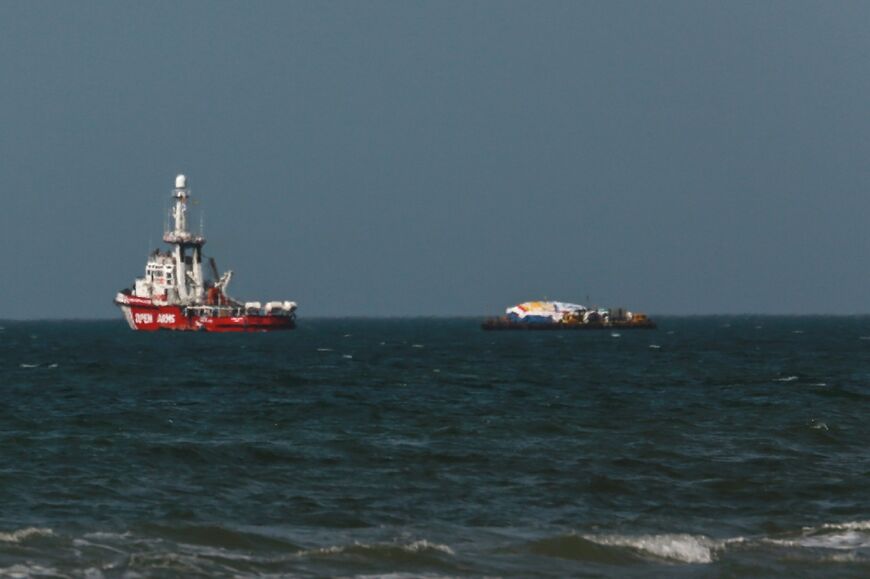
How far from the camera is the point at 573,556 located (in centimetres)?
1861

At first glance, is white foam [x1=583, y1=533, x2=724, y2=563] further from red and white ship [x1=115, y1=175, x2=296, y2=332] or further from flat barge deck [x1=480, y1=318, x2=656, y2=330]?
flat barge deck [x1=480, y1=318, x2=656, y2=330]

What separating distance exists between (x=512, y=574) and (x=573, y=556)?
159 cm

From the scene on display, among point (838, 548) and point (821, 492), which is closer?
point (838, 548)

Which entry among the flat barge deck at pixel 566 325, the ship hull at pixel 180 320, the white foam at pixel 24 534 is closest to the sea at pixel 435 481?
the white foam at pixel 24 534

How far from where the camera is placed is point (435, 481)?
1008 inches

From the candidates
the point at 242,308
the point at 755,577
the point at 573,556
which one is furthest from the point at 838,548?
the point at 242,308

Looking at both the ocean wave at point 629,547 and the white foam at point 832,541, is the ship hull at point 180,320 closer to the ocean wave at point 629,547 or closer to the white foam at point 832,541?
the ocean wave at point 629,547

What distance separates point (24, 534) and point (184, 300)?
13455 cm

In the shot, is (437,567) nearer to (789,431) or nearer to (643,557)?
(643,557)

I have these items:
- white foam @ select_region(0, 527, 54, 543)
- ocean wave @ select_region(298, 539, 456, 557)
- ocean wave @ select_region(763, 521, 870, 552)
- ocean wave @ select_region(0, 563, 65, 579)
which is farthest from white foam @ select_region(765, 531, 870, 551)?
white foam @ select_region(0, 527, 54, 543)

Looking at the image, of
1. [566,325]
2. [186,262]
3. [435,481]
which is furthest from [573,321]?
[435,481]

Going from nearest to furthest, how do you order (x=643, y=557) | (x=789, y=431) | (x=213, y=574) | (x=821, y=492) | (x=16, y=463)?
(x=213, y=574) → (x=643, y=557) → (x=821, y=492) → (x=16, y=463) → (x=789, y=431)

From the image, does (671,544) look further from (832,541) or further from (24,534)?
(24,534)

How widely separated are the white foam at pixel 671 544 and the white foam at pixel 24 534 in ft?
26.8
